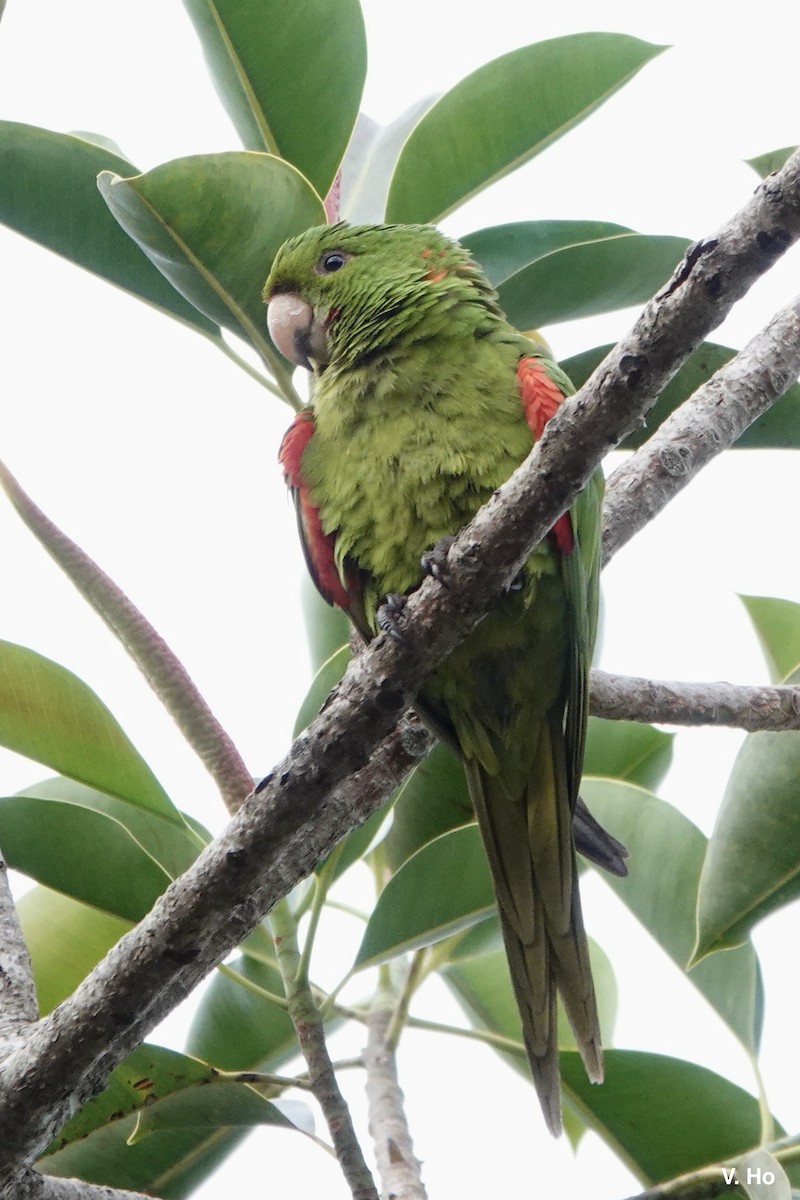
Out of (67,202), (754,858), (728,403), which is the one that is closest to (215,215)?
(67,202)

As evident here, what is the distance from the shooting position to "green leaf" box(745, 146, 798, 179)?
1.83 m

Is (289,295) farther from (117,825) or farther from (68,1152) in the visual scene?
(68,1152)

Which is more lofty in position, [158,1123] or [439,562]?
[439,562]

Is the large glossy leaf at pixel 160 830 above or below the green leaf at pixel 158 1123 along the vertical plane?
above

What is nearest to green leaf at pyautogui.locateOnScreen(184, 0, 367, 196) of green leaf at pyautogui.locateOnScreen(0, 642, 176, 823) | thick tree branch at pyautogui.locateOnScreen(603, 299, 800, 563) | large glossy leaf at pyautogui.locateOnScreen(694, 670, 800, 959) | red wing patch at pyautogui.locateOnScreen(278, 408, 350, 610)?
red wing patch at pyautogui.locateOnScreen(278, 408, 350, 610)

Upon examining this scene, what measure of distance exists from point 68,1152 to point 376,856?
0.75 meters

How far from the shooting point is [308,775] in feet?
4.57

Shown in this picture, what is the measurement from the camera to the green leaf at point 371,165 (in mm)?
2666

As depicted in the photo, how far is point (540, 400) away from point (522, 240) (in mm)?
541

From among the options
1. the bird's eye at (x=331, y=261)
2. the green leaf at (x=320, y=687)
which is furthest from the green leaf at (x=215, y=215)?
the green leaf at (x=320, y=687)

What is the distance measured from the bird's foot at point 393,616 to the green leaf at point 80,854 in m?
Answer: 0.53

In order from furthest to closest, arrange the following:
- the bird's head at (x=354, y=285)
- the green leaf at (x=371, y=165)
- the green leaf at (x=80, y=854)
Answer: the green leaf at (x=371, y=165) < the bird's head at (x=354, y=285) < the green leaf at (x=80, y=854)

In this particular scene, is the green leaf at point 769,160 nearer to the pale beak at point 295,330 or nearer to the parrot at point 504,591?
the parrot at point 504,591

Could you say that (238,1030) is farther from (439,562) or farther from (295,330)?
(295,330)
